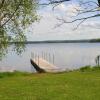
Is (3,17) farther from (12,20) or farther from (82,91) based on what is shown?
(82,91)

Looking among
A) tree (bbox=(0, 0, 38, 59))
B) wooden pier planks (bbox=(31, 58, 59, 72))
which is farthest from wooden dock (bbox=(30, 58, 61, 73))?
tree (bbox=(0, 0, 38, 59))

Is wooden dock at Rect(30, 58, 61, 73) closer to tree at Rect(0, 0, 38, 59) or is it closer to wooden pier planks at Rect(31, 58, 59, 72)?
wooden pier planks at Rect(31, 58, 59, 72)

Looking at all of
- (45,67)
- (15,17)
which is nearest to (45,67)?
(45,67)

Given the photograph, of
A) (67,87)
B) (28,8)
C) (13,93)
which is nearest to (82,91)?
(67,87)

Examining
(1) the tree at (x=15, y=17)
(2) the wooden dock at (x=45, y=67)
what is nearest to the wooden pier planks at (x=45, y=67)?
(2) the wooden dock at (x=45, y=67)

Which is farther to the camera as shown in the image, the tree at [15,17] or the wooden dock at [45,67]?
the wooden dock at [45,67]

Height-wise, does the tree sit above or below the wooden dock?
above

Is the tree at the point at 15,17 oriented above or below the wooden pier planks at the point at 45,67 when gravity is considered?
above

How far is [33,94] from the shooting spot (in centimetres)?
1363

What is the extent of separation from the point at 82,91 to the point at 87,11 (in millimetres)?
4947

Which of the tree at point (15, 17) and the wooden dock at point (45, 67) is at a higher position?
the tree at point (15, 17)

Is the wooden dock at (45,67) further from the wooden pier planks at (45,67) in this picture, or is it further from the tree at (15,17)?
the tree at (15,17)

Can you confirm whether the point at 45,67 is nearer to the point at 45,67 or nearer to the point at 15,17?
the point at 45,67

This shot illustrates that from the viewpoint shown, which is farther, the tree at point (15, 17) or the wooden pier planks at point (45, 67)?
the wooden pier planks at point (45, 67)
